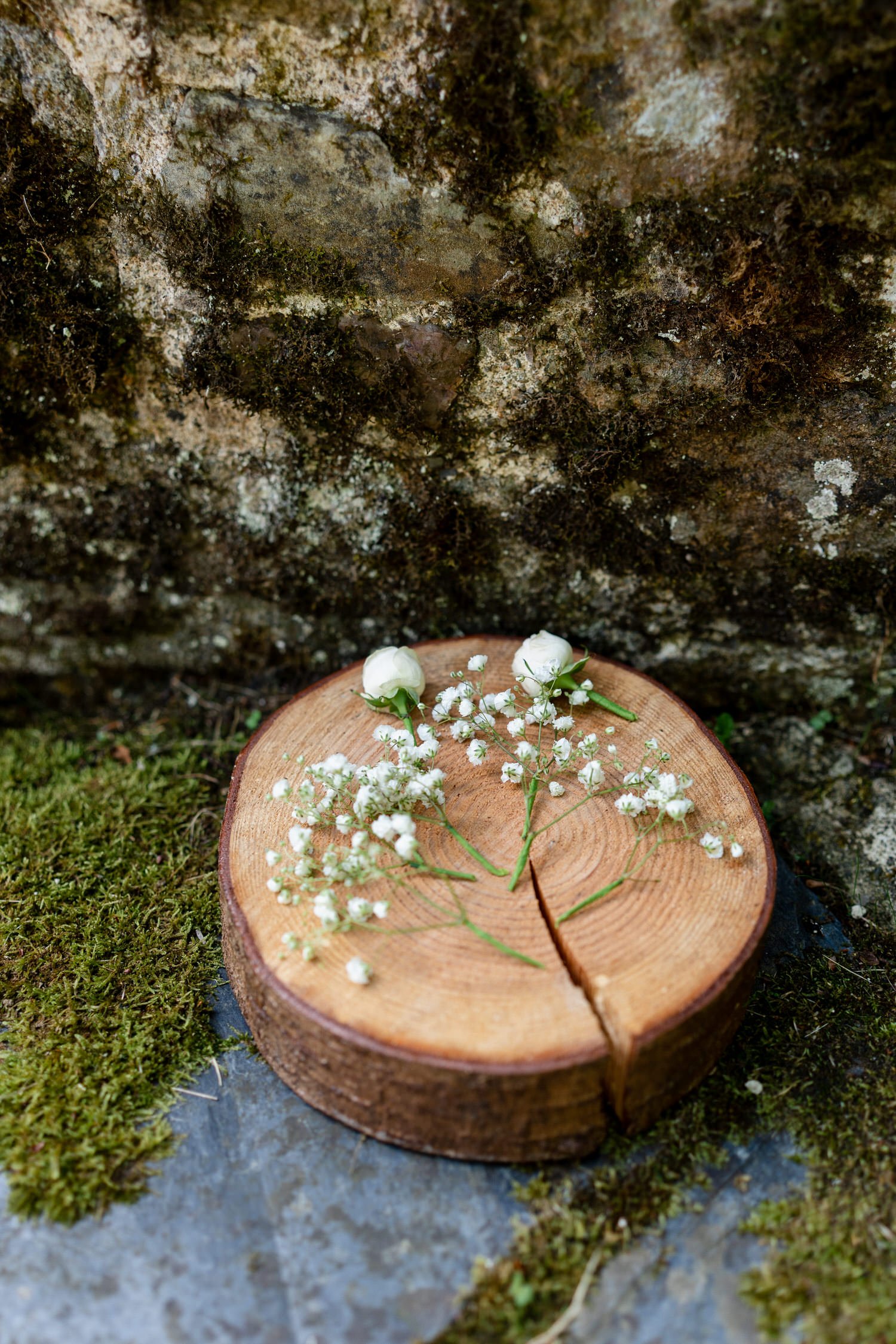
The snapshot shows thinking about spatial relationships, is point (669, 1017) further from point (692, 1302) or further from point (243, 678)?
point (243, 678)

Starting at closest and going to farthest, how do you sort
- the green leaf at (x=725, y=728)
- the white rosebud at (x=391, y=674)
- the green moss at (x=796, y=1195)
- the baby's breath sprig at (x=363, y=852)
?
the green moss at (x=796, y=1195), the baby's breath sprig at (x=363, y=852), the white rosebud at (x=391, y=674), the green leaf at (x=725, y=728)

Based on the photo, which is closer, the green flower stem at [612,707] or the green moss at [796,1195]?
the green moss at [796,1195]

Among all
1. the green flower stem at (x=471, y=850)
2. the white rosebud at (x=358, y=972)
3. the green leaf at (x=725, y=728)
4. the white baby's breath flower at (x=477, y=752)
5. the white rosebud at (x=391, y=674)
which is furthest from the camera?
the green leaf at (x=725, y=728)

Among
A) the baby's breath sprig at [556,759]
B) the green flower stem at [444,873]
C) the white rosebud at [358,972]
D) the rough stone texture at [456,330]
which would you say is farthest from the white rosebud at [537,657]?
the white rosebud at [358,972]

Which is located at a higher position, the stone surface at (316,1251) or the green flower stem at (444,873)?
the green flower stem at (444,873)

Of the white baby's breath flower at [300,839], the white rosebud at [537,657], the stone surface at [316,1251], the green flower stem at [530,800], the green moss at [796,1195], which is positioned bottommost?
the stone surface at [316,1251]

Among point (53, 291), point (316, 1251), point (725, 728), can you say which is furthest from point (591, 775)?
point (53, 291)

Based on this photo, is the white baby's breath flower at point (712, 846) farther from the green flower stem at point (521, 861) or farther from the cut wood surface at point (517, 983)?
the green flower stem at point (521, 861)
